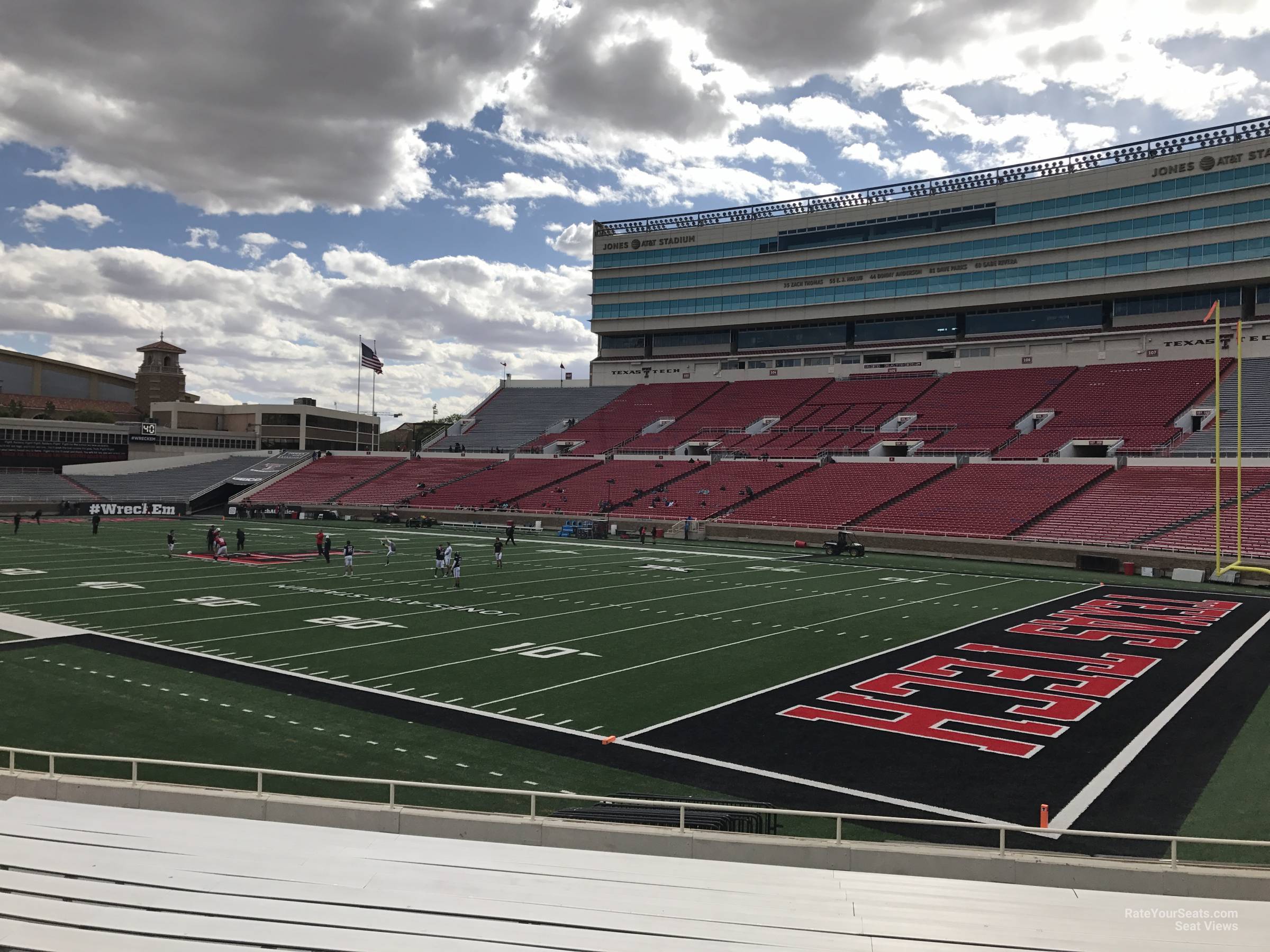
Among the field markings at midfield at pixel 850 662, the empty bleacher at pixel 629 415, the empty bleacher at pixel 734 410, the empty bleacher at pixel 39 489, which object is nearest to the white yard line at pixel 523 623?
the field markings at midfield at pixel 850 662

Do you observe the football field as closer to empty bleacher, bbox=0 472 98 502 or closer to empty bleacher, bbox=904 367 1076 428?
empty bleacher, bbox=904 367 1076 428

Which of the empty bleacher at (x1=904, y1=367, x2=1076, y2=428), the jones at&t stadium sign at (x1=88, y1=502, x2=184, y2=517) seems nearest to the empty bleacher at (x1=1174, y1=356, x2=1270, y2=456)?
the empty bleacher at (x1=904, y1=367, x2=1076, y2=428)

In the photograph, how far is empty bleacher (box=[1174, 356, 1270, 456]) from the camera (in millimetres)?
45906

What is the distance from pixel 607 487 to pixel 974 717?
149 feet

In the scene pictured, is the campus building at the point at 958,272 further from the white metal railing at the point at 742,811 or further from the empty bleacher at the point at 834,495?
the white metal railing at the point at 742,811

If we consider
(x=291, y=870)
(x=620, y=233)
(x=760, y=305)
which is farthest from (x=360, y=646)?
(x=620, y=233)

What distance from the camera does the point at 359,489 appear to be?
217 feet

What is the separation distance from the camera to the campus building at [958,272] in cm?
5944

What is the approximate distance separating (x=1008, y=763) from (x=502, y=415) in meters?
74.6

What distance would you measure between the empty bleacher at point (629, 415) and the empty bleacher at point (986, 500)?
2783 cm

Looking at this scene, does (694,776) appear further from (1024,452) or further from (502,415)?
(502,415)

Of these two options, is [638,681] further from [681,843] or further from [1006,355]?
[1006,355]

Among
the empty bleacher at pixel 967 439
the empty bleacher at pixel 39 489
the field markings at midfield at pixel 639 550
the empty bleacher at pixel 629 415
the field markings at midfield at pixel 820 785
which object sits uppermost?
the empty bleacher at pixel 629 415

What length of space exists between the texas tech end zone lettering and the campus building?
4820 centimetres
